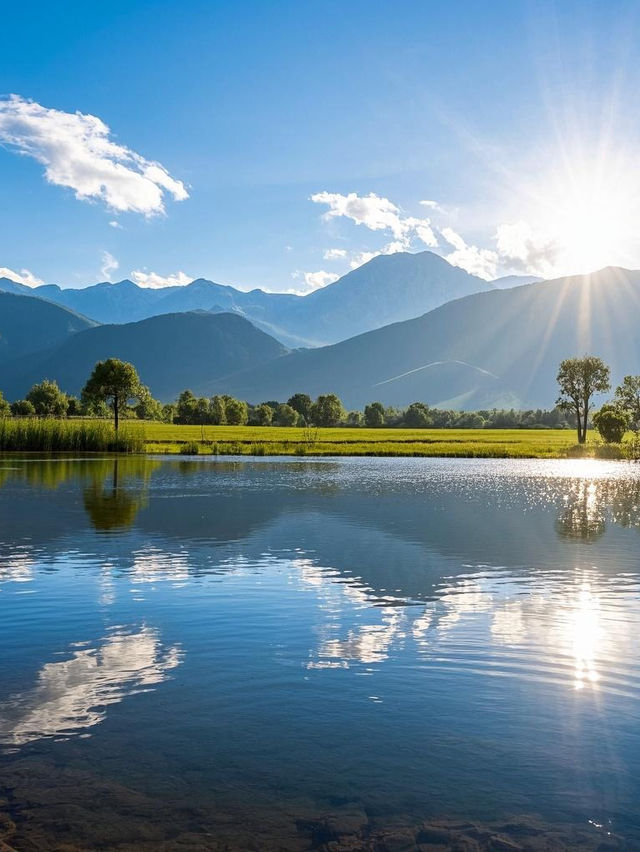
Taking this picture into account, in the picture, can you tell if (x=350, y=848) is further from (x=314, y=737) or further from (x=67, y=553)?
(x=67, y=553)

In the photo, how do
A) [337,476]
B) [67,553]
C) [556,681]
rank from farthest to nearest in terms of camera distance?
[337,476]
[67,553]
[556,681]

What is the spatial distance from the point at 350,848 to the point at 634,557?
23635mm

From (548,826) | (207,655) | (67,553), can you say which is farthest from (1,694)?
(67,553)

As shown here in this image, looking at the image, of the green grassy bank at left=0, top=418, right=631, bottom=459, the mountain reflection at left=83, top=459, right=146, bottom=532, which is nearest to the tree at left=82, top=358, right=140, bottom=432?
the green grassy bank at left=0, top=418, right=631, bottom=459

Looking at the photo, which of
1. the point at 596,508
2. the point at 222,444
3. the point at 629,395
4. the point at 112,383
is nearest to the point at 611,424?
the point at 629,395

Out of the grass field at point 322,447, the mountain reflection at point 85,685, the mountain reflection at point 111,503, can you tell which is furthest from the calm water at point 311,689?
the grass field at point 322,447

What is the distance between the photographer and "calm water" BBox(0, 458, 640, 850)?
9.31 meters

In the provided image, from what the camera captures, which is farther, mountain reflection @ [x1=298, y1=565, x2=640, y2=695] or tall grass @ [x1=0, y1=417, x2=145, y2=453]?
tall grass @ [x1=0, y1=417, x2=145, y2=453]

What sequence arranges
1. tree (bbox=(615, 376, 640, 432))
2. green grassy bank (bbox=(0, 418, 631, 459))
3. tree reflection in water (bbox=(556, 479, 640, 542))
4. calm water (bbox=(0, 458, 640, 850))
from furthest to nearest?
tree (bbox=(615, 376, 640, 432))
green grassy bank (bbox=(0, 418, 631, 459))
tree reflection in water (bbox=(556, 479, 640, 542))
calm water (bbox=(0, 458, 640, 850))

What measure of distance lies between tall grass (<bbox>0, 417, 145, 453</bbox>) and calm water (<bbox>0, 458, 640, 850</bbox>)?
2538 inches

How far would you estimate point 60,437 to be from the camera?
3720 inches

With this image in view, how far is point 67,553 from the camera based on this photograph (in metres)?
27.8

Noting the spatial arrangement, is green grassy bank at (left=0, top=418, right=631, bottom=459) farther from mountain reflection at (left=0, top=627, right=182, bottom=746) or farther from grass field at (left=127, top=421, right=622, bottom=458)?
mountain reflection at (left=0, top=627, right=182, bottom=746)

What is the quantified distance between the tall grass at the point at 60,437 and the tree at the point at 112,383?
807 inches
